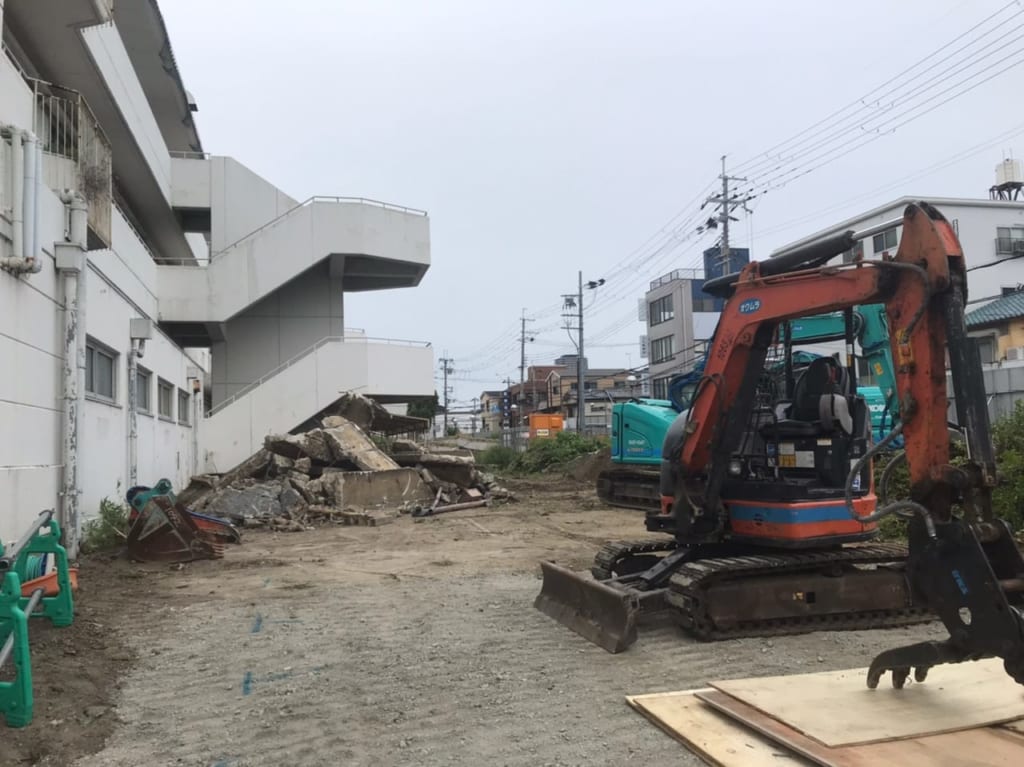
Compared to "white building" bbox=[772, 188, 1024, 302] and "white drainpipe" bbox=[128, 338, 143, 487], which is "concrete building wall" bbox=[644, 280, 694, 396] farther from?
"white drainpipe" bbox=[128, 338, 143, 487]

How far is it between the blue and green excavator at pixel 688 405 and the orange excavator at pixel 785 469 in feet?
0.88

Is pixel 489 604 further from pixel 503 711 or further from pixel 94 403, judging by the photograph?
pixel 94 403

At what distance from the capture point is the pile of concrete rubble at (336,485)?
16.3 metres

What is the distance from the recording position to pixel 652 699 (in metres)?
4.91

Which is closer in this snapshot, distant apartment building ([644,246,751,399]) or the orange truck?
the orange truck

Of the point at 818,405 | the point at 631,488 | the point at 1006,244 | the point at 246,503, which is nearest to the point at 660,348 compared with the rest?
the point at 1006,244

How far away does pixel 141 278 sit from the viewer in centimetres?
1797

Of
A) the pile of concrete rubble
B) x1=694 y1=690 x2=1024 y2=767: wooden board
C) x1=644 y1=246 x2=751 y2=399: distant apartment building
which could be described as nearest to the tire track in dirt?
x1=694 y1=690 x2=1024 y2=767: wooden board

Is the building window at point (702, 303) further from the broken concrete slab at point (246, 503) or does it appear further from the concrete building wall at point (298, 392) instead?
Result: the broken concrete slab at point (246, 503)

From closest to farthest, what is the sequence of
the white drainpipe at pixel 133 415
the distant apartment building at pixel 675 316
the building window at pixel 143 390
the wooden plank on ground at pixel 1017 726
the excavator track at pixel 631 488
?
the wooden plank on ground at pixel 1017 726 < the white drainpipe at pixel 133 415 < the building window at pixel 143 390 < the excavator track at pixel 631 488 < the distant apartment building at pixel 675 316

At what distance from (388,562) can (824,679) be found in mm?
7247

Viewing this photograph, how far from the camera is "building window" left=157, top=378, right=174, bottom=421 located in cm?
1758

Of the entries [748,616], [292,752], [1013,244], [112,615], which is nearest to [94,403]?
[112,615]

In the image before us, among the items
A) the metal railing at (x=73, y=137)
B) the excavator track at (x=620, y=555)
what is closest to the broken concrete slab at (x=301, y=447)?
the metal railing at (x=73, y=137)
